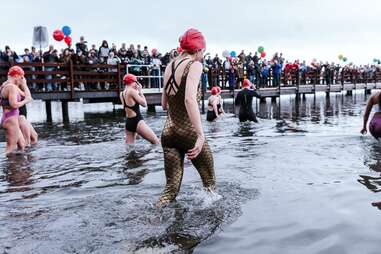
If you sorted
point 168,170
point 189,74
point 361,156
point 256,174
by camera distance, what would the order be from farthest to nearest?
point 361,156 < point 256,174 < point 168,170 < point 189,74

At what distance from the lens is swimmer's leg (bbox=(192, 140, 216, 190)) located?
4188 mm

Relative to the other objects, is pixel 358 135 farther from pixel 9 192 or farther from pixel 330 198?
pixel 9 192

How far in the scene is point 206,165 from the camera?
4.24 meters

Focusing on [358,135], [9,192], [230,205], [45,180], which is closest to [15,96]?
[45,180]

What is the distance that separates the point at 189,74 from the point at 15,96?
512 centimetres

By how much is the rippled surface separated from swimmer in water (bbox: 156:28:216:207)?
1.20ft

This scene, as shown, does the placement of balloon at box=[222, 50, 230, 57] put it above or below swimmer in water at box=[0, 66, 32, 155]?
above

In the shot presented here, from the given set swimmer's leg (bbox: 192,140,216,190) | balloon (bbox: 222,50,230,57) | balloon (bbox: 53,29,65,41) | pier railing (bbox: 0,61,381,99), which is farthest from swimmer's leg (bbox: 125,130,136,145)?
balloon (bbox: 222,50,230,57)

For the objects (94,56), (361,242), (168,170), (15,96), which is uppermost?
(94,56)

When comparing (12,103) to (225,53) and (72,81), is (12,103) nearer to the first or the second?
(72,81)

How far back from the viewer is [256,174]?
5988 mm

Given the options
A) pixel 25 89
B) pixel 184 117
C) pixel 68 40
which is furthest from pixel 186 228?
pixel 68 40

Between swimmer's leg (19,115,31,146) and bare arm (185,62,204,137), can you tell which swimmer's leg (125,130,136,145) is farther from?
bare arm (185,62,204,137)

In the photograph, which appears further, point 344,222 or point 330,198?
point 330,198
